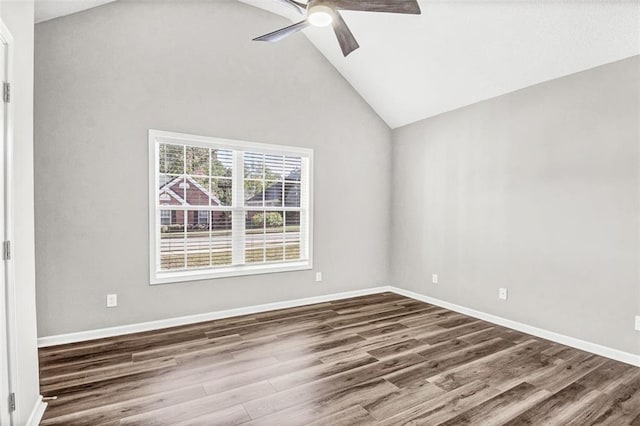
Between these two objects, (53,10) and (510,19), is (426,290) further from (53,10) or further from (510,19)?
(53,10)

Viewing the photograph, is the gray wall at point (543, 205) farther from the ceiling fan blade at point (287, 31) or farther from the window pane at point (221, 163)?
the window pane at point (221, 163)

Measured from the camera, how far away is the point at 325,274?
4.83 metres

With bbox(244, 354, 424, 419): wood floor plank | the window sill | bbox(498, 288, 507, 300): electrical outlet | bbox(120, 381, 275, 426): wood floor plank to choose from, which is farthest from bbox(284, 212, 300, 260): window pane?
bbox(498, 288, 507, 300): electrical outlet

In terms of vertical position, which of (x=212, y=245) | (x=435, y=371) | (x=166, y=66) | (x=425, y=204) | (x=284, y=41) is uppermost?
(x=284, y=41)

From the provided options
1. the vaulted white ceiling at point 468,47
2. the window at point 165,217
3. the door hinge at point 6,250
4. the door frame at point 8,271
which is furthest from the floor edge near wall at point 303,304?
the vaulted white ceiling at point 468,47

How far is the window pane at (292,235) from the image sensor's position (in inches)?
183

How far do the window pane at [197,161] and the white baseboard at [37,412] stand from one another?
2.44m

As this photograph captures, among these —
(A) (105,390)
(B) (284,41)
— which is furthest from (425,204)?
(A) (105,390)

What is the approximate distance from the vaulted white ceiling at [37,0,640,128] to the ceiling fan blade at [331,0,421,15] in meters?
1.25

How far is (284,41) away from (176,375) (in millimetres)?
→ 4004

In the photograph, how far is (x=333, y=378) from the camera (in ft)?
8.59

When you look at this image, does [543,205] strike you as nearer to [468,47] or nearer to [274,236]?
[468,47]

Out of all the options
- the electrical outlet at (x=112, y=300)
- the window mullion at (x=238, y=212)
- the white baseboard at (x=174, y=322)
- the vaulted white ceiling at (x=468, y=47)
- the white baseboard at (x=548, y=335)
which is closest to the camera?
the vaulted white ceiling at (x=468, y=47)

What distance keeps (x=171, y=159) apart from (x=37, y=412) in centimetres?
253
